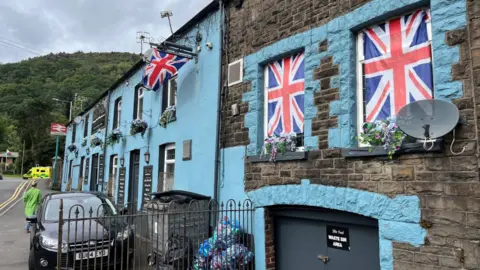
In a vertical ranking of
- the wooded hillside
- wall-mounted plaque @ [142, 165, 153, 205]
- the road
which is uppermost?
the wooded hillside

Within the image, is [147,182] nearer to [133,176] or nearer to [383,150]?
[133,176]

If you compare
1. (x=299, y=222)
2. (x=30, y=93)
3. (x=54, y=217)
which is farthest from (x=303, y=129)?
→ (x=30, y=93)

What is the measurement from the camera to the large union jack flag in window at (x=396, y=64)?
4754 mm

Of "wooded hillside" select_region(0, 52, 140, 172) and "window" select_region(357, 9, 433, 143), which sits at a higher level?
"wooded hillside" select_region(0, 52, 140, 172)

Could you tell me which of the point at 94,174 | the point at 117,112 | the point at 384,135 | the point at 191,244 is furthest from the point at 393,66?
the point at 94,174

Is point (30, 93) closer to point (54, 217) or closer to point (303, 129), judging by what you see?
point (54, 217)

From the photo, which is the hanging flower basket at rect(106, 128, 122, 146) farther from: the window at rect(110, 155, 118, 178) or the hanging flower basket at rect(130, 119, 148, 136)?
the hanging flower basket at rect(130, 119, 148, 136)

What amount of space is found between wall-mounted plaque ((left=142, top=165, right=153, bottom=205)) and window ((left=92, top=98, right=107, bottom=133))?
777 cm

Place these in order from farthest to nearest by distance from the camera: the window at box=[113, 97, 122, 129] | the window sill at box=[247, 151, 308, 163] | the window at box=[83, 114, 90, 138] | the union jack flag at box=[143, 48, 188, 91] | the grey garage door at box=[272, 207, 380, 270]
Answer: the window at box=[83, 114, 90, 138]
the window at box=[113, 97, 122, 129]
the union jack flag at box=[143, 48, 188, 91]
the window sill at box=[247, 151, 308, 163]
the grey garage door at box=[272, 207, 380, 270]

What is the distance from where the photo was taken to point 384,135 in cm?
473

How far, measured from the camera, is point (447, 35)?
436cm

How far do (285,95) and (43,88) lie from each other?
67315 millimetres

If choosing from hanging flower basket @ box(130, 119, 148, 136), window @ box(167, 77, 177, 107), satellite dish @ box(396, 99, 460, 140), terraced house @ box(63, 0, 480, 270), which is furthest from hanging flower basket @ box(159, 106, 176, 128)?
satellite dish @ box(396, 99, 460, 140)

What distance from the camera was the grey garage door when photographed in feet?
17.3
